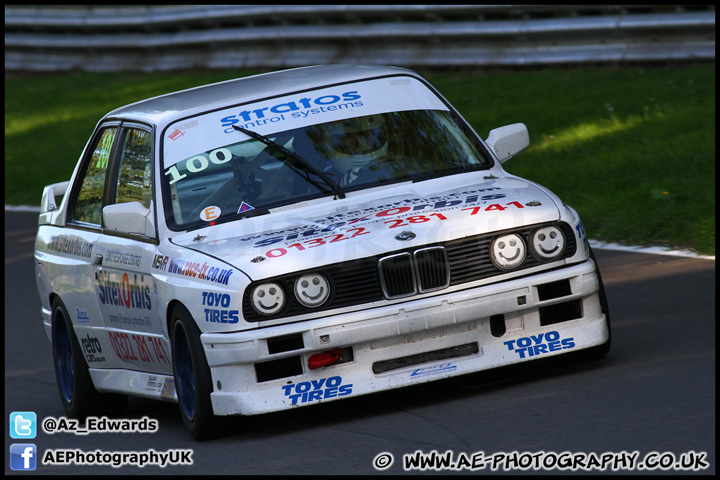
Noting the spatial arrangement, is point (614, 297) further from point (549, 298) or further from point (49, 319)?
point (49, 319)

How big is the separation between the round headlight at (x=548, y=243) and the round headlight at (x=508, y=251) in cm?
7

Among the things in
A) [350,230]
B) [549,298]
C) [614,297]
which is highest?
[350,230]

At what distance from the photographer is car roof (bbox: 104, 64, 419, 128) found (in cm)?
701

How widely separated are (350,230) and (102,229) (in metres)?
1.82

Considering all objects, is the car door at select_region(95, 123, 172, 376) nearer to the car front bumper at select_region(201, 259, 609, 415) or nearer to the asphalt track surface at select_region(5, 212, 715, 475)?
the asphalt track surface at select_region(5, 212, 715, 475)

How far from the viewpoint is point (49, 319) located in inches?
309

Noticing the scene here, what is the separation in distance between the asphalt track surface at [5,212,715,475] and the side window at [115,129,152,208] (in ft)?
3.83

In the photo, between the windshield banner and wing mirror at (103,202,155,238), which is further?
the windshield banner

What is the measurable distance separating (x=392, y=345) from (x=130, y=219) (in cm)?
155

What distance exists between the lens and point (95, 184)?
7520 mm

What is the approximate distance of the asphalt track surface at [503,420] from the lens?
511 cm

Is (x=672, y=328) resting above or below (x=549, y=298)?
below

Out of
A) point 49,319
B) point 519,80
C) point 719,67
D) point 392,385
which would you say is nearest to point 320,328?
point 392,385

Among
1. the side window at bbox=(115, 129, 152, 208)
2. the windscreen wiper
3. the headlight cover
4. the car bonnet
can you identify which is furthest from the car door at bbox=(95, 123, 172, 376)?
the headlight cover
